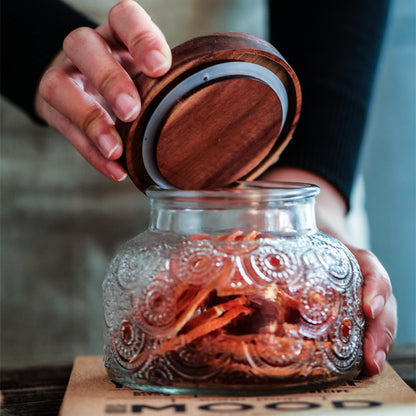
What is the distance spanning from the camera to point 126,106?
0.50 meters

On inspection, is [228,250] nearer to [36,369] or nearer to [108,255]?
[36,369]

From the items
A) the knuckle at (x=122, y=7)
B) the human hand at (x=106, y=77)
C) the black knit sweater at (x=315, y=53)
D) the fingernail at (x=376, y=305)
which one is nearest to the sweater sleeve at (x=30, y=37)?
the black knit sweater at (x=315, y=53)

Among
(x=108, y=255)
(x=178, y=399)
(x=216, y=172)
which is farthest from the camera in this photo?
(x=108, y=255)

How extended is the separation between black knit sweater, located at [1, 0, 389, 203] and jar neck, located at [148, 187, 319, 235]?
442 millimetres

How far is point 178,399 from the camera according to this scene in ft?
1.58

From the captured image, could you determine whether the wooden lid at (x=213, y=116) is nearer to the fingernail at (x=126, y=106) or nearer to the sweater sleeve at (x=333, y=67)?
the fingernail at (x=126, y=106)

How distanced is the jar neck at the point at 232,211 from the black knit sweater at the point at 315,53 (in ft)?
1.45

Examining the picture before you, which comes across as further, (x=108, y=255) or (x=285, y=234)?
(x=108, y=255)

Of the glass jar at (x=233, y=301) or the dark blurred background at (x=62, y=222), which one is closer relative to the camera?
the glass jar at (x=233, y=301)

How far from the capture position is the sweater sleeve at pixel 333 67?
0.98m

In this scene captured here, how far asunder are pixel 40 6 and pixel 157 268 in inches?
26.8

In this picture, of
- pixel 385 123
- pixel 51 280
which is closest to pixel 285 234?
pixel 51 280

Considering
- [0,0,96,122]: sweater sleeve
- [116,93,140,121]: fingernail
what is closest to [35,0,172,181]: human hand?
[116,93,140,121]: fingernail

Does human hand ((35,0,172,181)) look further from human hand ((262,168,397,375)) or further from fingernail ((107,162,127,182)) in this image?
human hand ((262,168,397,375))
